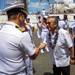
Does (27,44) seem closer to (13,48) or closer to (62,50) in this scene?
(13,48)

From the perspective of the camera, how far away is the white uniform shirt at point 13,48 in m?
3.39

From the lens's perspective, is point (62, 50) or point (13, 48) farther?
point (62, 50)

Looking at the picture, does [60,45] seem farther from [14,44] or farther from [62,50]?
[14,44]

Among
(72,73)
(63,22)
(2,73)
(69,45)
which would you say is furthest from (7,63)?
(63,22)

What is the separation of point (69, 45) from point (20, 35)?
1956 millimetres

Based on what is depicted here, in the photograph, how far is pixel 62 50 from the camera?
17.3 feet

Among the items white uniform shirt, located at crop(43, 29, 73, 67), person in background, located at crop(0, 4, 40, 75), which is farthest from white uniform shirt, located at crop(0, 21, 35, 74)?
white uniform shirt, located at crop(43, 29, 73, 67)

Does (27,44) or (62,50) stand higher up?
(27,44)

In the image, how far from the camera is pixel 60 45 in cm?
523

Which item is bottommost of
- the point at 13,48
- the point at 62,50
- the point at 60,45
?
the point at 62,50

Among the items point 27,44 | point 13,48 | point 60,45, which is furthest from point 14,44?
point 60,45

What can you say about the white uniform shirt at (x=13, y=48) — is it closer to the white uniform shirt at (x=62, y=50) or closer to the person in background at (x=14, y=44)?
the person in background at (x=14, y=44)

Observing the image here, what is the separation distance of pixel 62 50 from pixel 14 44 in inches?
80.1

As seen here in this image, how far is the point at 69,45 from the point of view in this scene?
514 centimetres
